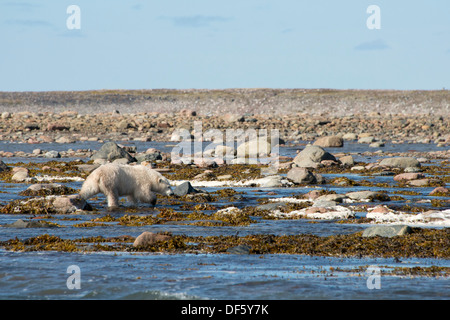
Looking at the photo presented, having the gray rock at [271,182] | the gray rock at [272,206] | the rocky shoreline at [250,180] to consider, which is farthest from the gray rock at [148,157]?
the gray rock at [272,206]

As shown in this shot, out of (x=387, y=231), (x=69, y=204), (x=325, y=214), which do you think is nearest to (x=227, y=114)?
(x=69, y=204)

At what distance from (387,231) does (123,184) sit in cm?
749

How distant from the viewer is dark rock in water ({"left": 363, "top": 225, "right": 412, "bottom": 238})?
44.1 ft

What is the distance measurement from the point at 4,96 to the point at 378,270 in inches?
3712

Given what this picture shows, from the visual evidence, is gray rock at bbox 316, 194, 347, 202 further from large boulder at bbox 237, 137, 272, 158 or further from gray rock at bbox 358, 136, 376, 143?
gray rock at bbox 358, 136, 376, 143

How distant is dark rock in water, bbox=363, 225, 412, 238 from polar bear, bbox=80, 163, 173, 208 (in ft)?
22.7

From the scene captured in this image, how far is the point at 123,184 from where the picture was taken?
17.9 m

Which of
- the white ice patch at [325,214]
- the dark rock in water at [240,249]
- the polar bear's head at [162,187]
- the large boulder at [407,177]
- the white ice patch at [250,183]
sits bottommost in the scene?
the white ice patch at [250,183]

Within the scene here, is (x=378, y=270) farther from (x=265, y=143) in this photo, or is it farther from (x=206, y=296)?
(x=265, y=143)

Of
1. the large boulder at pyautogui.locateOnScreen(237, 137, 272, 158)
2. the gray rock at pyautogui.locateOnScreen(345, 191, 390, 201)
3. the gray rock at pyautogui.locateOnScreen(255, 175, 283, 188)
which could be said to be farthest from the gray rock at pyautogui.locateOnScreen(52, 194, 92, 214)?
the large boulder at pyautogui.locateOnScreen(237, 137, 272, 158)

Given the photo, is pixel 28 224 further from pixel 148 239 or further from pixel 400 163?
pixel 400 163

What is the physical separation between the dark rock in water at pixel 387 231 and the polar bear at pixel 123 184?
22.7 feet

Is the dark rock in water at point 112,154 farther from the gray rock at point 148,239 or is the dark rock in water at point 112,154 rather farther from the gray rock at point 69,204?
the gray rock at point 148,239

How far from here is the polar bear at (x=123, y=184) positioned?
57.6 ft
